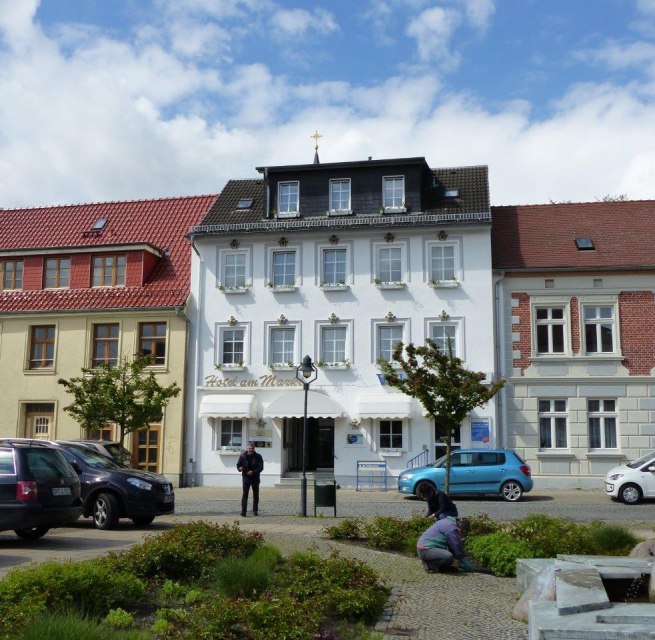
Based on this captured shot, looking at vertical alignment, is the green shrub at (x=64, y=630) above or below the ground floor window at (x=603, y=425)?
below

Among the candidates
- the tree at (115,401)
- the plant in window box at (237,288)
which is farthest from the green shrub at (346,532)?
the plant in window box at (237,288)

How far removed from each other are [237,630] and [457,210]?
24.2 m

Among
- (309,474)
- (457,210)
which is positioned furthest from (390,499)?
(457,210)

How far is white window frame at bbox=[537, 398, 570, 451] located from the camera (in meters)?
27.8

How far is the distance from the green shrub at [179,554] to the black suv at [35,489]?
3.23 meters

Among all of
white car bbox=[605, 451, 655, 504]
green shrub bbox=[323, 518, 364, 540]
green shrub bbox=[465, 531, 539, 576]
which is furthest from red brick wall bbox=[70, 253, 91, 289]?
green shrub bbox=[465, 531, 539, 576]

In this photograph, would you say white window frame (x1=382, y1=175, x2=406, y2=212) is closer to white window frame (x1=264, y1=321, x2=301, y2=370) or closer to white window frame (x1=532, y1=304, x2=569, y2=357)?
white window frame (x1=264, y1=321, x2=301, y2=370)

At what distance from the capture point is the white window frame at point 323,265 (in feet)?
97.7

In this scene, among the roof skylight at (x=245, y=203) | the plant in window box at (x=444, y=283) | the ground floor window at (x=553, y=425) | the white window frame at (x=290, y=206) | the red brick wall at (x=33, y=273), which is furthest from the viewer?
the red brick wall at (x=33, y=273)

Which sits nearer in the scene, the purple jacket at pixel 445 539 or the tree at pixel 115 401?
the purple jacket at pixel 445 539

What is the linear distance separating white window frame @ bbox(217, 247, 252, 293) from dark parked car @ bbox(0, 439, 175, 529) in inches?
566

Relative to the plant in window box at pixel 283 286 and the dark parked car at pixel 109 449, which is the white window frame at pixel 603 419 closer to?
the plant in window box at pixel 283 286

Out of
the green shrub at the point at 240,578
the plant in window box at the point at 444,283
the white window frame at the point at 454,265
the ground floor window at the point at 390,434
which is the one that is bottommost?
the green shrub at the point at 240,578

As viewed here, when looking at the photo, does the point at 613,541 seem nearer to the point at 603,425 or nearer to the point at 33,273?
the point at 603,425
